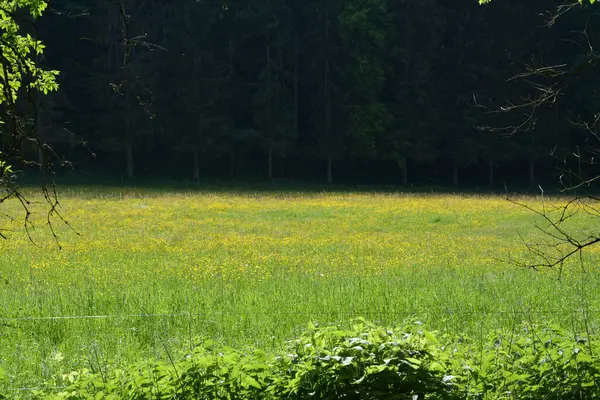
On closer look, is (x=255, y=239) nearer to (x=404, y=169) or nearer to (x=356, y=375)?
(x=356, y=375)

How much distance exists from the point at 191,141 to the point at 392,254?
3943cm

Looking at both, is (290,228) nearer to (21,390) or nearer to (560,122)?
(21,390)

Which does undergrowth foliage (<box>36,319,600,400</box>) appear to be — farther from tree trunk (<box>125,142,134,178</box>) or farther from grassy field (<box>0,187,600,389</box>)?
tree trunk (<box>125,142,134,178</box>)

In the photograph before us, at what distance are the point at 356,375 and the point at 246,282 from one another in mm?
8473

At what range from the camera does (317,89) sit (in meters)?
59.5

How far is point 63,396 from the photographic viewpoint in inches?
209

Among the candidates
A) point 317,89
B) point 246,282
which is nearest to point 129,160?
point 317,89

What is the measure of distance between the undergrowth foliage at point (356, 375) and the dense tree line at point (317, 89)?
166ft

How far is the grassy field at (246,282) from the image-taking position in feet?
29.5

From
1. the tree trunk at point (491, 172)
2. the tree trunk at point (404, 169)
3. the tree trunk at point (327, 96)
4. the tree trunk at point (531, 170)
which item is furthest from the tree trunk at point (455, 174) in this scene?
the tree trunk at point (327, 96)

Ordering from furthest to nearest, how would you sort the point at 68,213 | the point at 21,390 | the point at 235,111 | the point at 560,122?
the point at 235,111 → the point at 560,122 → the point at 68,213 → the point at 21,390

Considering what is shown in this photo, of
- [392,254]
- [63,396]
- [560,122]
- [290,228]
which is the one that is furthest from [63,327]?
[560,122]

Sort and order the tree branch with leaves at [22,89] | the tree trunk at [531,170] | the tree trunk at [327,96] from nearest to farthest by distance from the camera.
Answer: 1. the tree branch with leaves at [22,89]
2. the tree trunk at [531,170]
3. the tree trunk at [327,96]

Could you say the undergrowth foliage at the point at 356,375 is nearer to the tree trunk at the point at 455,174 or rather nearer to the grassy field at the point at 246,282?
the grassy field at the point at 246,282
